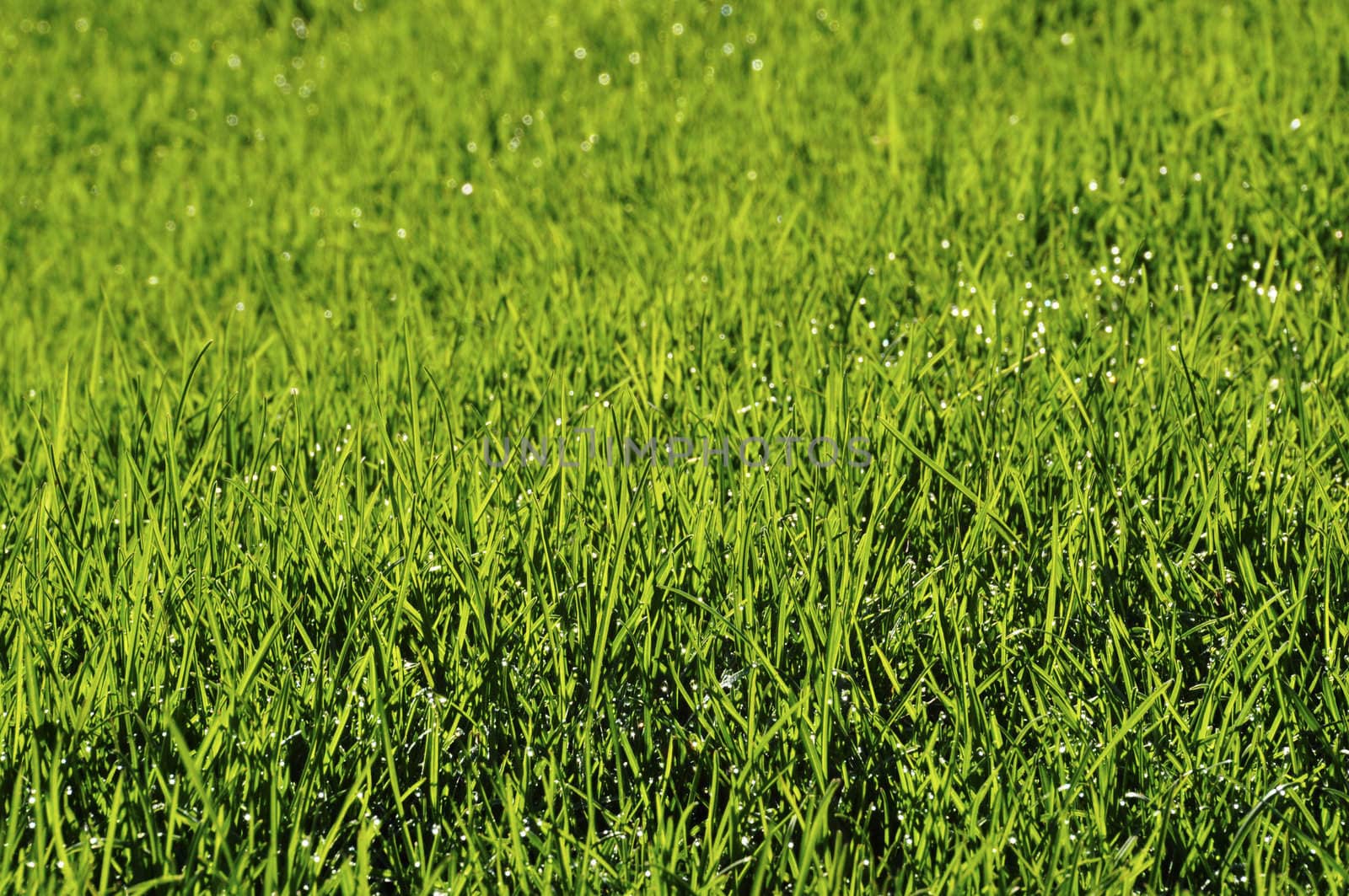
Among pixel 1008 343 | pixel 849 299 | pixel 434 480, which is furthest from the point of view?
pixel 849 299

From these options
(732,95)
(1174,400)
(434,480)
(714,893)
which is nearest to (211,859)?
(714,893)

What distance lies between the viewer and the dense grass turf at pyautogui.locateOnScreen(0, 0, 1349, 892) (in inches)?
59.1

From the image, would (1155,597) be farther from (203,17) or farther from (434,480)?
(203,17)

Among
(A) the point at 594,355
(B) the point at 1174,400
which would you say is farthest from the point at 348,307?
(B) the point at 1174,400

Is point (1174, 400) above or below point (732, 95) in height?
below

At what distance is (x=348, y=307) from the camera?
9.71 ft

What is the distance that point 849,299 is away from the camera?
2684mm

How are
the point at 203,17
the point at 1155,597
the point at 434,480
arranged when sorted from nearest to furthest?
the point at 1155,597 → the point at 434,480 → the point at 203,17

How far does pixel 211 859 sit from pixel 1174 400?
5.39 feet

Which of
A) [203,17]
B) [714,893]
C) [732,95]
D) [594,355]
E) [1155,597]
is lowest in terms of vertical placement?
[714,893]

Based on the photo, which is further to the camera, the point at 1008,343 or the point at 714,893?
the point at 1008,343

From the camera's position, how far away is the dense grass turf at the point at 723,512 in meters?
1.50

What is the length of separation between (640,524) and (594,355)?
2.25ft

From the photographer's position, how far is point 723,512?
1981mm
